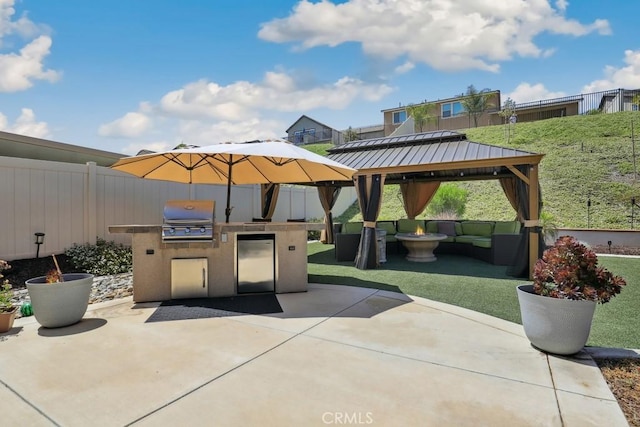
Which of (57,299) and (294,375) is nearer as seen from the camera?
(294,375)

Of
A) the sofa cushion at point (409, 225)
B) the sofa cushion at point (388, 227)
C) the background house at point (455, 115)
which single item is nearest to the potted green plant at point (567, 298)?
the sofa cushion at point (388, 227)

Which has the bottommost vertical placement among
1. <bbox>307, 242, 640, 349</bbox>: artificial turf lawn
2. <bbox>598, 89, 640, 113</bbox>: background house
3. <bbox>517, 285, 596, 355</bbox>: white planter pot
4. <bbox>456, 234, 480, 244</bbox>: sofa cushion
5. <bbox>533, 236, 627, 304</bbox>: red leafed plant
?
<bbox>307, 242, 640, 349</bbox>: artificial turf lawn

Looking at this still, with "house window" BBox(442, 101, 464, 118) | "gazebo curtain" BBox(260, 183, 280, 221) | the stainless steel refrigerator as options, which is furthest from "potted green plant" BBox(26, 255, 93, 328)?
"house window" BBox(442, 101, 464, 118)

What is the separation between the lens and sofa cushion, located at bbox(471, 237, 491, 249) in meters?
8.73

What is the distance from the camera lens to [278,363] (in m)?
3.10

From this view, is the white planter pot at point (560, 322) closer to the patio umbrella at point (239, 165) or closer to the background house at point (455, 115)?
the patio umbrella at point (239, 165)

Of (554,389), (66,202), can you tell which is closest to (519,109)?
(554,389)

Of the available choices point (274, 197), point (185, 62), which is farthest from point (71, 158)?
point (274, 197)

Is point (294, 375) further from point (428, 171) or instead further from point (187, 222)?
point (428, 171)

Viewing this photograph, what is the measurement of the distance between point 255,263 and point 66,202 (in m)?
4.16

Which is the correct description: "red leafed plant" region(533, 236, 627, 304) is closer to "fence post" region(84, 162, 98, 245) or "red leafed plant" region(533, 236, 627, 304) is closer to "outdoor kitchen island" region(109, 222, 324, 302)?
"outdoor kitchen island" region(109, 222, 324, 302)

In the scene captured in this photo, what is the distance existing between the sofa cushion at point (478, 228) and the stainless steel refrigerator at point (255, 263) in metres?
6.66

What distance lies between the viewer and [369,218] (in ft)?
25.9

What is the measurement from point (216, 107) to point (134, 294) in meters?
8.08
